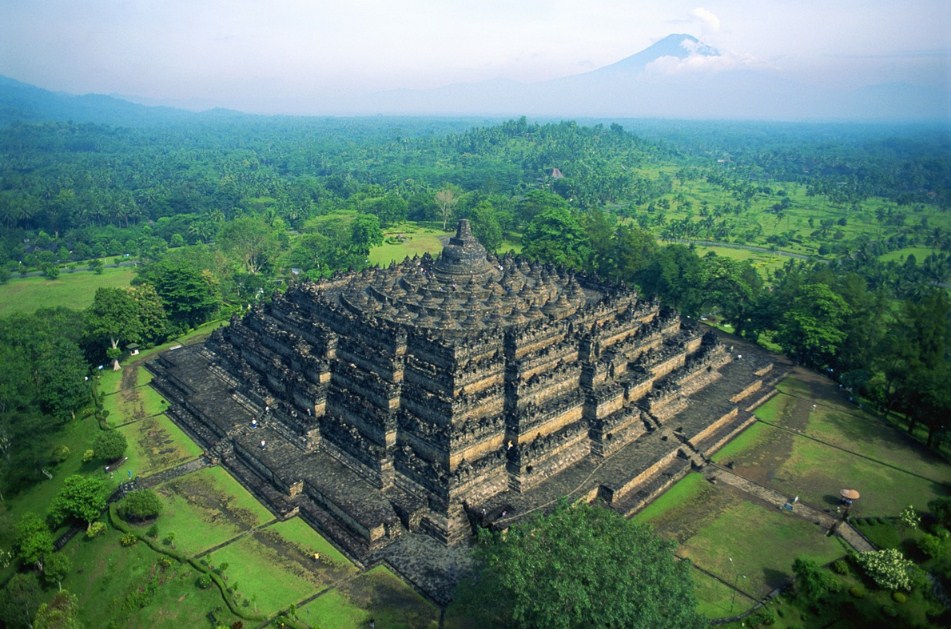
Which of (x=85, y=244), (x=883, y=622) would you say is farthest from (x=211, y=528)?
(x=85, y=244)

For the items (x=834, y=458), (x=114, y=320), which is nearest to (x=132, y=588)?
(x=114, y=320)

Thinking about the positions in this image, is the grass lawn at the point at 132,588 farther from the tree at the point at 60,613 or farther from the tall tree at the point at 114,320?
the tall tree at the point at 114,320

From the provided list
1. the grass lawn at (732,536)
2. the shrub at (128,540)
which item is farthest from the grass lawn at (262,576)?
the grass lawn at (732,536)

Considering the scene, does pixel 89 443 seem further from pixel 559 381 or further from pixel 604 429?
pixel 604 429

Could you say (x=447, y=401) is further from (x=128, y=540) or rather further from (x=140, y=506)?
(x=128, y=540)

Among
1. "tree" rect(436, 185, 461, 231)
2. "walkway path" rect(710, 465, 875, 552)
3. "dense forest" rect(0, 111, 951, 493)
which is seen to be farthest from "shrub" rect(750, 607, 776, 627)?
"tree" rect(436, 185, 461, 231)
